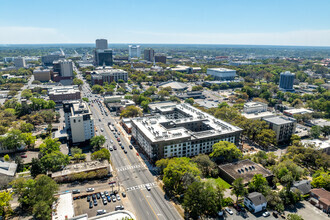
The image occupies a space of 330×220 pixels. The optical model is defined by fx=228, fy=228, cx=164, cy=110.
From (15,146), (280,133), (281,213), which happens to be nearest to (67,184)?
(15,146)

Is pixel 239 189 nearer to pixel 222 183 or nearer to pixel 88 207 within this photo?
pixel 222 183

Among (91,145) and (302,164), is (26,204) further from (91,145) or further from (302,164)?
(302,164)

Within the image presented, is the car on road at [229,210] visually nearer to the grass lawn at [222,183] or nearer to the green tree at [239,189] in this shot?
the green tree at [239,189]

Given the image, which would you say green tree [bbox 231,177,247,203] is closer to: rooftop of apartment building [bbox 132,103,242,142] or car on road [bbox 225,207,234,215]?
car on road [bbox 225,207,234,215]

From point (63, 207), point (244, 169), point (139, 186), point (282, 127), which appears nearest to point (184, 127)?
point (244, 169)

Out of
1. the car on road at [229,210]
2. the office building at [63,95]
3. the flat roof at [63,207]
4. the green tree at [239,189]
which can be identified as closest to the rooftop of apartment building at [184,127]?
the green tree at [239,189]

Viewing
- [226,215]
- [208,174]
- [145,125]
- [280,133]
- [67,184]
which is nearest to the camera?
[226,215]
